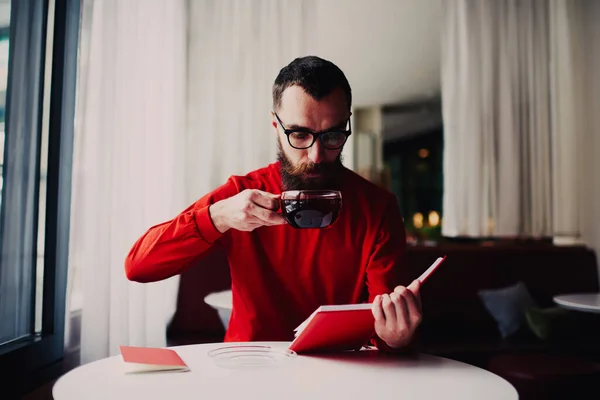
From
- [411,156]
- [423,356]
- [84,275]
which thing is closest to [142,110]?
[84,275]

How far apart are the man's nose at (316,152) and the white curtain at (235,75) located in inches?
89.7

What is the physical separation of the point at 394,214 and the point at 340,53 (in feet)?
12.9

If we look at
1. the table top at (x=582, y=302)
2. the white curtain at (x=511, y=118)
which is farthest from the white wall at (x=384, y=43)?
the table top at (x=582, y=302)

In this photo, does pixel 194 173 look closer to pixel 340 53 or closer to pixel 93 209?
pixel 93 209

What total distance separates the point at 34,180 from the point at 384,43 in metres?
3.85

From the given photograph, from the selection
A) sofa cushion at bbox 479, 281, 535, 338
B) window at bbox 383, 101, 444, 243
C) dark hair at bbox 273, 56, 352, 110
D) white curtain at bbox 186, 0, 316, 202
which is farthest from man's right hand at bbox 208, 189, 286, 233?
window at bbox 383, 101, 444, 243

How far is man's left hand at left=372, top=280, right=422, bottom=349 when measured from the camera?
1125 mm

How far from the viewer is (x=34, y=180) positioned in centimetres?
214

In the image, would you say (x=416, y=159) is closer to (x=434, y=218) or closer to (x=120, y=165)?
(x=434, y=218)

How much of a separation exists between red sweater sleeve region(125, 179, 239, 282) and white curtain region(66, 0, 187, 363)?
1214mm

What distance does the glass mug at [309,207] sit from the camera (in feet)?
3.96

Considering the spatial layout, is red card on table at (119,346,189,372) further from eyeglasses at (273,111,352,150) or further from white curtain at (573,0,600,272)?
white curtain at (573,0,600,272)

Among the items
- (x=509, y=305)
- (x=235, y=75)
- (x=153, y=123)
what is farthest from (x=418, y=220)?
(x=153, y=123)

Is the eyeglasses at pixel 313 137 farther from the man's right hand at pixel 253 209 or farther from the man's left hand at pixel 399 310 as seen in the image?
the man's left hand at pixel 399 310
